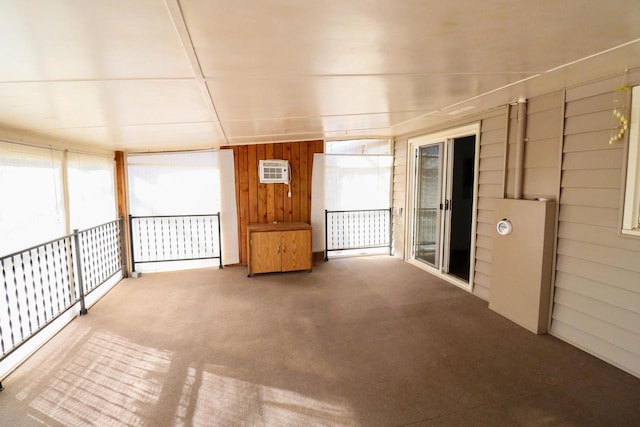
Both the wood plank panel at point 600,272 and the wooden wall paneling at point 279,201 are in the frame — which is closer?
the wood plank panel at point 600,272

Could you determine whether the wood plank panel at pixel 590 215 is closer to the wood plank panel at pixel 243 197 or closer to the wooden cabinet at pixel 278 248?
the wooden cabinet at pixel 278 248

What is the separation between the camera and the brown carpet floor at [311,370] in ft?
6.18

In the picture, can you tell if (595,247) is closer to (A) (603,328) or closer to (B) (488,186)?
(A) (603,328)

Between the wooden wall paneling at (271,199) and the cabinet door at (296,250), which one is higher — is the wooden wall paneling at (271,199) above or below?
above

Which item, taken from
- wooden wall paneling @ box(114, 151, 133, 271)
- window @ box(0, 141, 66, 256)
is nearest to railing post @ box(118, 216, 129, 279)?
wooden wall paneling @ box(114, 151, 133, 271)

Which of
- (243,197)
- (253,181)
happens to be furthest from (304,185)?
Answer: (243,197)

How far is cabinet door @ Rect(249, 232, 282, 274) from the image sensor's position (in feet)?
14.9

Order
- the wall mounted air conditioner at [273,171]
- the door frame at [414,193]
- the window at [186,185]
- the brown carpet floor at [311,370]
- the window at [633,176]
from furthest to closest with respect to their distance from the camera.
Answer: the wall mounted air conditioner at [273,171], the window at [186,185], the door frame at [414,193], the window at [633,176], the brown carpet floor at [311,370]

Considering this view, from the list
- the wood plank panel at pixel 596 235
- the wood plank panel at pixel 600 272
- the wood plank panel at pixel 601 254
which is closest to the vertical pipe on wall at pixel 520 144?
the wood plank panel at pixel 596 235

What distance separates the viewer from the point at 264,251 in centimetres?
457

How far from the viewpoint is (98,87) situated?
Result: 64.6 inches

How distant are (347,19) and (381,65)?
0.57m

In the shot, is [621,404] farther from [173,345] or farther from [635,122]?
[173,345]

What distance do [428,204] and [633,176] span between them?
8.58ft
